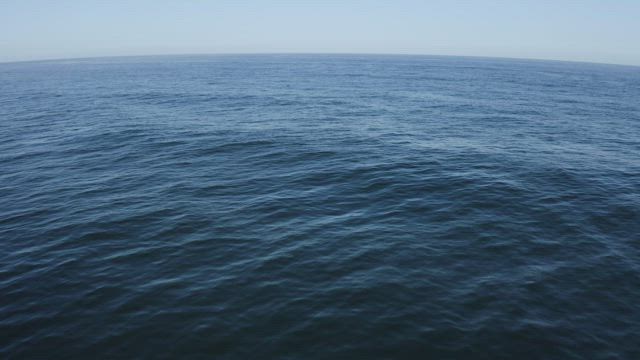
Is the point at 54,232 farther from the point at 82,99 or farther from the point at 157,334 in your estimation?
the point at 82,99

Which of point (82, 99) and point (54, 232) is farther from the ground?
point (82, 99)

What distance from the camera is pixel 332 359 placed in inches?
547

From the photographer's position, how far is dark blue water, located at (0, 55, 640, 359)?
1508 centimetres

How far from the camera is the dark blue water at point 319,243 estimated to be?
1508cm

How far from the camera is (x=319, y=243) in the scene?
21.6 m

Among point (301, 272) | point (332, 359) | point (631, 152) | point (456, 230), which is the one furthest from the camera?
point (631, 152)

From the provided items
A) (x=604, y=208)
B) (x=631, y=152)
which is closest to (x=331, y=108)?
(x=631, y=152)

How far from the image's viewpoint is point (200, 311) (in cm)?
1633

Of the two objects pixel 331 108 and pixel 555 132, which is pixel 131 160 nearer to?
pixel 331 108

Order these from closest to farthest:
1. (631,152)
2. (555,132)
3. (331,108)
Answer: (631,152), (555,132), (331,108)

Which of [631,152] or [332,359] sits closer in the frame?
[332,359]

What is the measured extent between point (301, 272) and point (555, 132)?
38.1m

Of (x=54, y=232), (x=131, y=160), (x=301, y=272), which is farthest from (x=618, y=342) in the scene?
(x=131, y=160)

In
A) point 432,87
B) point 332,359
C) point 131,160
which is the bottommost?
point 332,359
